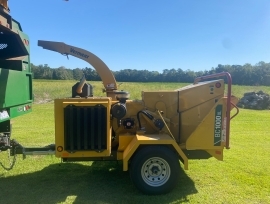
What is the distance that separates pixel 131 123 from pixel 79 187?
145 cm

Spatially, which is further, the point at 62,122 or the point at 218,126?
the point at 218,126

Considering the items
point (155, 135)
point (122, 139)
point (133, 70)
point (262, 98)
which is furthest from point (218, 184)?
point (133, 70)

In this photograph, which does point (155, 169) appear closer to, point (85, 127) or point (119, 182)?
point (119, 182)

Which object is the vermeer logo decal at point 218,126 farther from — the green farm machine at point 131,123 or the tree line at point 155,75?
the tree line at point 155,75

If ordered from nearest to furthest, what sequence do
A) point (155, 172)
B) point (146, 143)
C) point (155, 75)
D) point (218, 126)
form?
point (146, 143), point (155, 172), point (218, 126), point (155, 75)

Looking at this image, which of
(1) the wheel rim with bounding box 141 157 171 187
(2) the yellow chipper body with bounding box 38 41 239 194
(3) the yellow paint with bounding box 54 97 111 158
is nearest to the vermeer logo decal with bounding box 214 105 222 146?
(2) the yellow chipper body with bounding box 38 41 239 194

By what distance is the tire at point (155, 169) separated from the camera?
4.27 meters

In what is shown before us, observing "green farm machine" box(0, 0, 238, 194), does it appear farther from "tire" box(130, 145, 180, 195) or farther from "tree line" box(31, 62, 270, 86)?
"tree line" box(31, 62, 270, 86)

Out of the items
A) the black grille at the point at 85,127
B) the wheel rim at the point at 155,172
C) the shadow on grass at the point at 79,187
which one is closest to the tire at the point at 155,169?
the wheel rim at the point at 155,172

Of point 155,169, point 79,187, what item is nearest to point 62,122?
point 79,187

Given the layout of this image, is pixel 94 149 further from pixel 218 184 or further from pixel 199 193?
pixel 218 184

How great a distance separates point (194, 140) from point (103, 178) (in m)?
1.90

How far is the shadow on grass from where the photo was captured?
4.17 m

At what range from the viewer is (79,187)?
466cm
